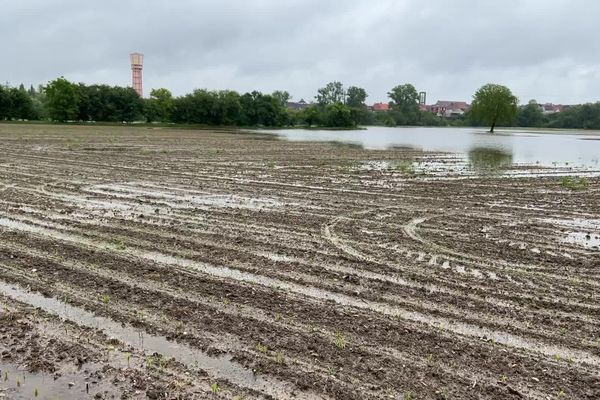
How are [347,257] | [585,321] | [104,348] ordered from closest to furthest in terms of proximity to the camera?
[104,348]
[585,321]
[347,257]

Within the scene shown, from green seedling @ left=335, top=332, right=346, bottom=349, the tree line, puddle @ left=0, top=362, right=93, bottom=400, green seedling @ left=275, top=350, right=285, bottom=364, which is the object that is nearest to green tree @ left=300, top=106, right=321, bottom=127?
the tree line

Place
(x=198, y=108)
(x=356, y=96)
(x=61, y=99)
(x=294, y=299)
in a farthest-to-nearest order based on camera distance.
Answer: (x=356, y=96), (x=198, y=108), (x=61, y=99), (x=294, y=299)

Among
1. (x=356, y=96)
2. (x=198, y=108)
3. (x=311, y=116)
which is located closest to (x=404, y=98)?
(x=356, y=96)

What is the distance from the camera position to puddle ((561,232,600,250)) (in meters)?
9.62

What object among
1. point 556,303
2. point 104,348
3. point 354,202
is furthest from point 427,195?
point 104,348

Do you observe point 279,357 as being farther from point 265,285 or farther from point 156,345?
point 265,285

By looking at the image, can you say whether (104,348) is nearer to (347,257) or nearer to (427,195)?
(347,257)

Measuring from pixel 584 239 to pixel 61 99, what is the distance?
100518 millimetres

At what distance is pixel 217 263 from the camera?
7.77m

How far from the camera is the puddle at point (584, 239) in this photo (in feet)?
31.6

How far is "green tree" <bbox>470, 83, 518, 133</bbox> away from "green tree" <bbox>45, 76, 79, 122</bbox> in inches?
3407

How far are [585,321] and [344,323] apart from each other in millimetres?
2862

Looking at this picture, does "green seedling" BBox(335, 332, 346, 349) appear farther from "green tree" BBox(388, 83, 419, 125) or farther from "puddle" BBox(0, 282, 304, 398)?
"green tree" BBox(388, 83, 419, 125)

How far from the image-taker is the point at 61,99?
310 feet
